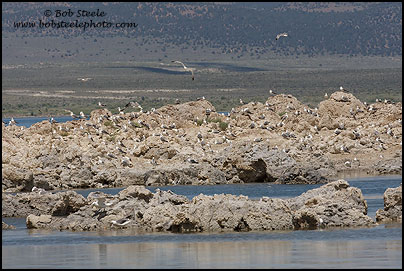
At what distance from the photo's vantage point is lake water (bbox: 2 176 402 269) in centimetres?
1398

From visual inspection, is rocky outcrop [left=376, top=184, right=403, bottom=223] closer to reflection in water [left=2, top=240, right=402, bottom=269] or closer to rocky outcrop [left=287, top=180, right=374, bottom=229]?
rocky outcrop [left=287, top=180, right=374, bottom=229]

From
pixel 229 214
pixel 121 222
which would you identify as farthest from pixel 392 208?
pixel 121 222

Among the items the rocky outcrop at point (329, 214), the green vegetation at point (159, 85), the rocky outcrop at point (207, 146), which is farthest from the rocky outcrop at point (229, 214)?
the green vegetation at point (159, 85)

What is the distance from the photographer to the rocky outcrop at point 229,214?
17.4 m

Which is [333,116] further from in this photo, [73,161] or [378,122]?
[73,161]

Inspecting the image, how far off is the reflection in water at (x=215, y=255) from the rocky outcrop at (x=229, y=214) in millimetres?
1254

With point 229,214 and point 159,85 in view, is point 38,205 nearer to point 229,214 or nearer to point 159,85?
point 229,214

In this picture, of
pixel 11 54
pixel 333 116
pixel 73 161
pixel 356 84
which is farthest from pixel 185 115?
pixel 11 54

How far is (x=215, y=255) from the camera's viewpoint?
14.9 meters

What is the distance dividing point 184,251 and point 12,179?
1098cm

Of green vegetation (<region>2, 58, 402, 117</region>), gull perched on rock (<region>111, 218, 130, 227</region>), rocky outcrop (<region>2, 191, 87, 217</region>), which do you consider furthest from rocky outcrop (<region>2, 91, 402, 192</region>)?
green vegetation (<region>2, 58, 402, 117</region>)

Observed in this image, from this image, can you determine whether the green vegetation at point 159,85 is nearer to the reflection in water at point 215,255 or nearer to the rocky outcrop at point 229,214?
the rocky outcrop at point 229,214

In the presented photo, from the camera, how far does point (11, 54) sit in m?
132

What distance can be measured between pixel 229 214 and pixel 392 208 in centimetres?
268
